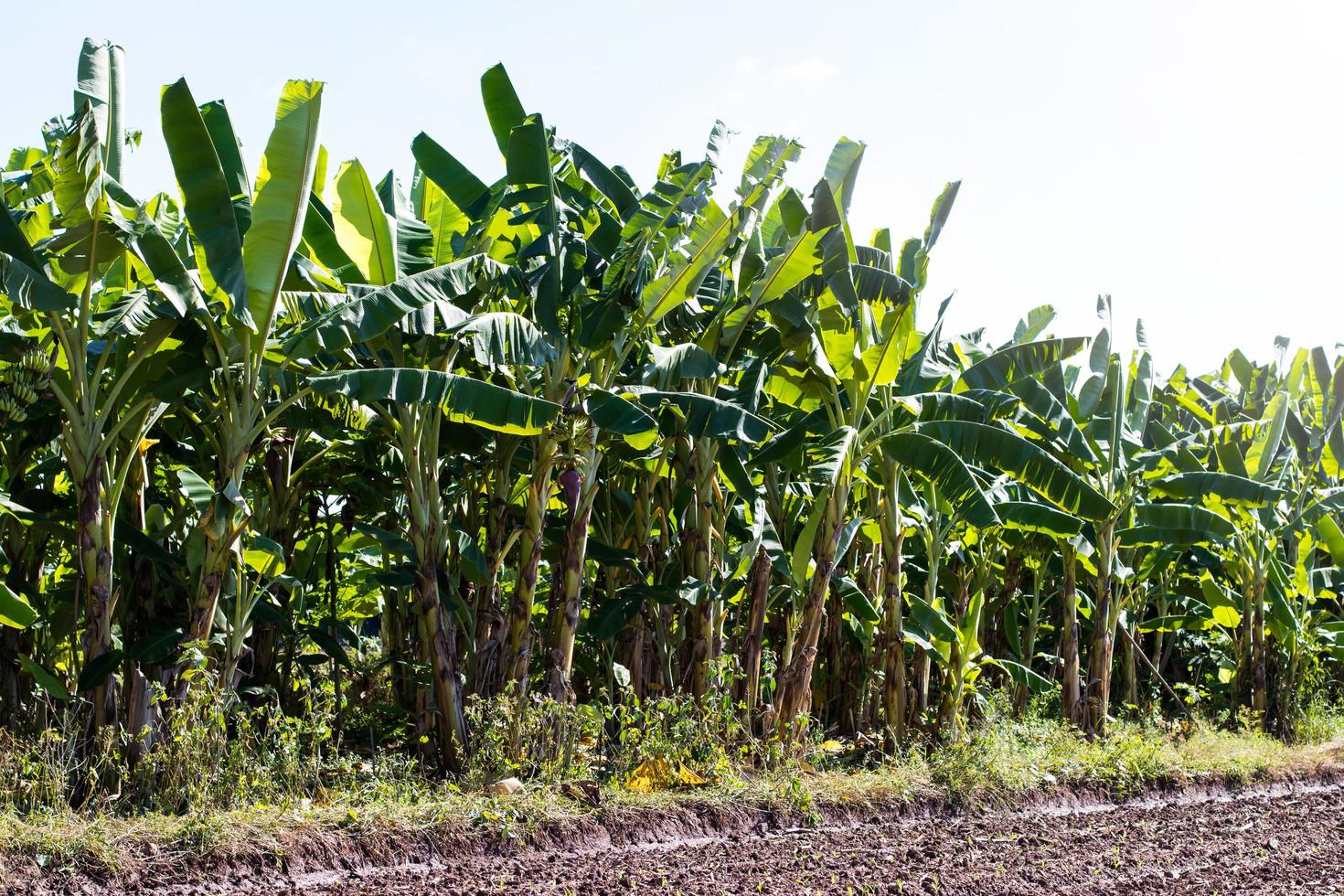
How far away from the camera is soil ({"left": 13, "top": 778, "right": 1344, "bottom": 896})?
17.3ft

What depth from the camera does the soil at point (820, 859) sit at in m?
5.27

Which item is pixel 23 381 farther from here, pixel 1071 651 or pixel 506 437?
pixel 1071 651

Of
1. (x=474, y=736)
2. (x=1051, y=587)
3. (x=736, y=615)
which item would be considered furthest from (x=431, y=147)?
(x=1051, y=587)

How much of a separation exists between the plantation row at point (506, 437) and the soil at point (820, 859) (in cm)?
104

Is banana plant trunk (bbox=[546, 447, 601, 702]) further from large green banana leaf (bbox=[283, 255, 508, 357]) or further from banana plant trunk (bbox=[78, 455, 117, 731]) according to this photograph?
banana plant trunk (bbox=[78, 455, 117, 731])

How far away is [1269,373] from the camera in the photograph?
1320cm

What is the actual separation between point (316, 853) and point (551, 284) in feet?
11.2

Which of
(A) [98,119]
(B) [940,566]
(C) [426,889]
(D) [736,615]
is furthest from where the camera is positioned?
(B) [940,566]

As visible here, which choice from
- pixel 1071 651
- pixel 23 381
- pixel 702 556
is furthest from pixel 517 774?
pixel 1071 651

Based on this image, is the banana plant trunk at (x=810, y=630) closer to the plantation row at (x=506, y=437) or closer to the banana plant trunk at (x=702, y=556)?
the plantation row at (x=506, y=437)

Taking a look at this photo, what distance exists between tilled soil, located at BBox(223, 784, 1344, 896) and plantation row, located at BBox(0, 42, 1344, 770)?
1199 millimetres

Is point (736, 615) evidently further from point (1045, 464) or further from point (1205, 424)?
point (1205, 424)

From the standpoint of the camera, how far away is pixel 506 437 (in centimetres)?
779

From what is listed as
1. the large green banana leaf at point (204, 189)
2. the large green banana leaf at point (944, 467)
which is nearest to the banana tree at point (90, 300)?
the large green banana leaf at point (204, 189)
